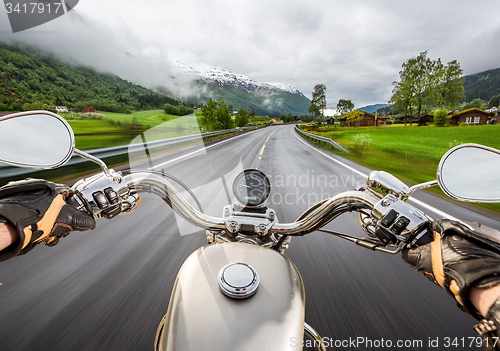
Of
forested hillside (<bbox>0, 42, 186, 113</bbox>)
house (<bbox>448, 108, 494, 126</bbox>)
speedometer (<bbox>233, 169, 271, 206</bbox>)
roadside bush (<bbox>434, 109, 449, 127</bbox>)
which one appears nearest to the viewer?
speedometer (<bbox>233, 169, 271, 206</bbox>)

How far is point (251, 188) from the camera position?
51.8 inches

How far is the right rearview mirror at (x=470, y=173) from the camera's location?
3.06 feet

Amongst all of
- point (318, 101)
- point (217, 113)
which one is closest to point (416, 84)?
point (318, 101)

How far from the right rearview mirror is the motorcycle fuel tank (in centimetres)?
81

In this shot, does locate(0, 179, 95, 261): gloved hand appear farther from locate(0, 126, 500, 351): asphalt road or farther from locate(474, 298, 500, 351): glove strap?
locate(474, 298, 500, 351): glove strap

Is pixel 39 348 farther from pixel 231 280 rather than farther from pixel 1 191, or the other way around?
pixel 231 280

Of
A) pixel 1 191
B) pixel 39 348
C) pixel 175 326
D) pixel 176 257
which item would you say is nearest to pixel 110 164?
pixel 176 257

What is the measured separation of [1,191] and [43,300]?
4.60 ft

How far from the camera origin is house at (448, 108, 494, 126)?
31.6 m

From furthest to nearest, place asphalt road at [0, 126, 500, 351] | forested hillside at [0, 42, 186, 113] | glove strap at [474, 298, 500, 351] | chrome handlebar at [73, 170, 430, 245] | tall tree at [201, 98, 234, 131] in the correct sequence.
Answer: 1. tall tree at [201, 98, 234, 131]
2. forested hillside at [0, 42, 186, 113]
3. asphalt road at [0, 126, 500, 351]
4. chrome handlebar at [73, 170, 430, 245]
5. glove strap at [474, 298, 500, 351]

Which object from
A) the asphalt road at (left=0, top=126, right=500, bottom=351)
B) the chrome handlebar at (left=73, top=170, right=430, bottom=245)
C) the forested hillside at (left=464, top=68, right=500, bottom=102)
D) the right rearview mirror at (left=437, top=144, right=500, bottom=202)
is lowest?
the asphalt road at (left=0, top=126, right=500, bottom=351)

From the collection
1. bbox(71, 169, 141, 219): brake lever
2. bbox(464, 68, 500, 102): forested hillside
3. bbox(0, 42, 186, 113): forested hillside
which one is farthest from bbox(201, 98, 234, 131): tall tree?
bbox(464, 68, 500, 102): forested hillside

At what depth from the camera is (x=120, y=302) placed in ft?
5.41

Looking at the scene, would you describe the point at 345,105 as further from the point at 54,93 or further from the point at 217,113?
the point at 54,93
